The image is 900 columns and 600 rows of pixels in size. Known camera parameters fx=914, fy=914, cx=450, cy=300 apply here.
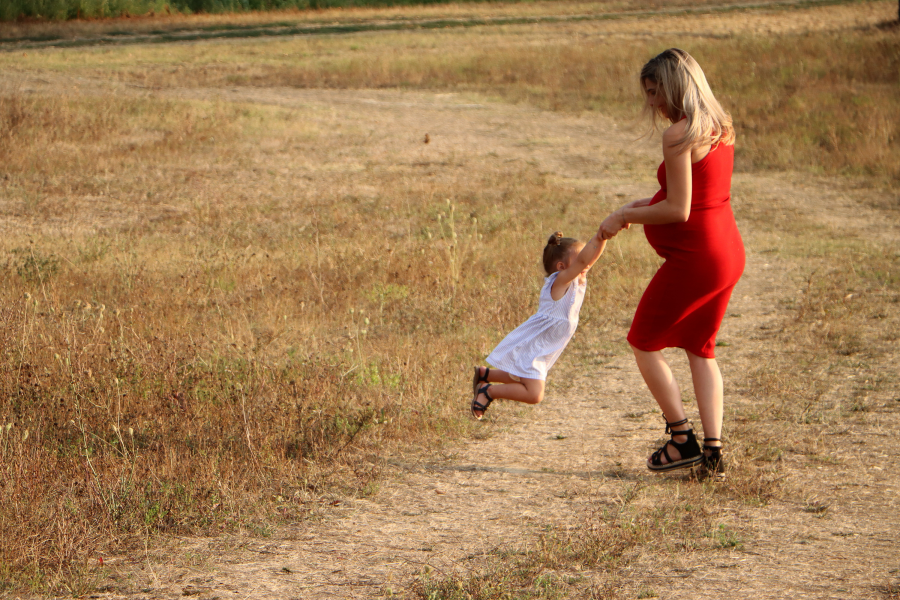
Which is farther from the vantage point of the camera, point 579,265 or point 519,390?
point 519,390

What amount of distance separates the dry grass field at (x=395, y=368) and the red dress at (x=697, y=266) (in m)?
0.76

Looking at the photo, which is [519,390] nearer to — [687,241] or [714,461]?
[714,461]


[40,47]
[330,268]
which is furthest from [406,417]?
[40,47]

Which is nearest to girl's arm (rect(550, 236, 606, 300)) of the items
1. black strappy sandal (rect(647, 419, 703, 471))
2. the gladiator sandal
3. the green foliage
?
black strappy sandal (rect(647, 419, 703, 471))

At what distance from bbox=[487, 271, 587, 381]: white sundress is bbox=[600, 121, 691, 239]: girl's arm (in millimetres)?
632

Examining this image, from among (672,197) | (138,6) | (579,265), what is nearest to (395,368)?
(579,265)

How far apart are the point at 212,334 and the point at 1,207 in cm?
559

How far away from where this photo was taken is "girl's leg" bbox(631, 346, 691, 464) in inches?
173

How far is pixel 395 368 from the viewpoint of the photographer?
6.05m

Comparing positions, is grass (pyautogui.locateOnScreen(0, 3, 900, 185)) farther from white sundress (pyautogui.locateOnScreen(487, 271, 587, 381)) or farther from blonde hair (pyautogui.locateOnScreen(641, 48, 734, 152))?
blonde hair (pyautogui.locateOnScreen(641, 48, 734, 152))

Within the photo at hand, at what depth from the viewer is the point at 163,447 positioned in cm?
473

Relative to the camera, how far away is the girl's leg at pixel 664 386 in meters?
4.40

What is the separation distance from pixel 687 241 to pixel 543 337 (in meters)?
0.96

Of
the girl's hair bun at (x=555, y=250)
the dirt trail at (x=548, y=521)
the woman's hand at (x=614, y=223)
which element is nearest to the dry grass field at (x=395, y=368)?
the dirt trail at (x=548, y=521)
